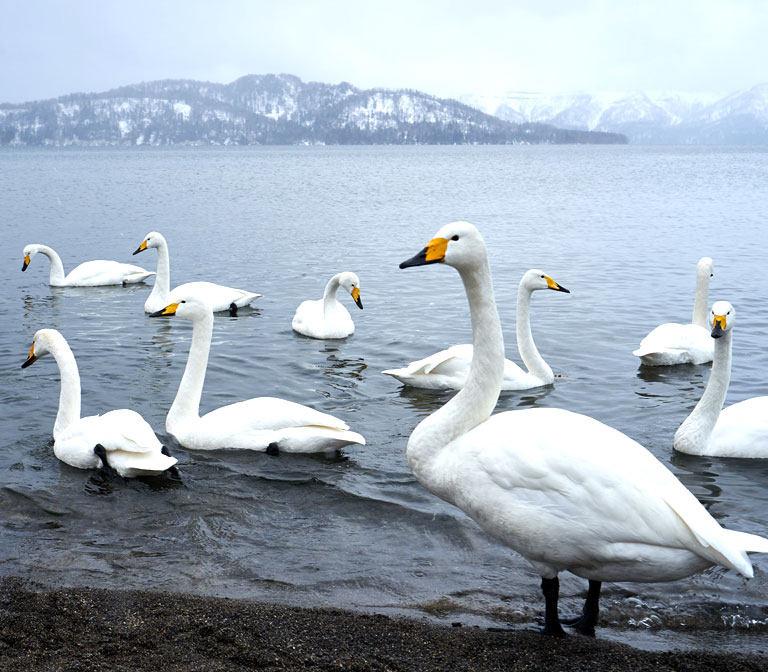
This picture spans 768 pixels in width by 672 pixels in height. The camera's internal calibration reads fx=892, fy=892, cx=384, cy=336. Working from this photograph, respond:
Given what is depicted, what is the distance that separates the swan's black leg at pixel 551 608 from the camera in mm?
5148

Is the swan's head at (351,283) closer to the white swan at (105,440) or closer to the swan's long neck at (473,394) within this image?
the white swan at (105,440)

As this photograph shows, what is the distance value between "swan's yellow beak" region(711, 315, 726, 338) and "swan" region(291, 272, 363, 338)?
21.1 feet

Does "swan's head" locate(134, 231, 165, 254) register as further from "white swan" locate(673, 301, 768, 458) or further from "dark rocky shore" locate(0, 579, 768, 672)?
"dark rocky shore" locate(0, 579, 768, 672)

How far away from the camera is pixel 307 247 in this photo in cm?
2631

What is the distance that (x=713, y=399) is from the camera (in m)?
8.66

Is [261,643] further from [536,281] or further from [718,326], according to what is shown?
[536,281]

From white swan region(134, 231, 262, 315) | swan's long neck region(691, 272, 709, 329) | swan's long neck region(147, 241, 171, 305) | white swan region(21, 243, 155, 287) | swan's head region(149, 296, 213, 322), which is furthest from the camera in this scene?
white swan region(21, 243, 155, 287)

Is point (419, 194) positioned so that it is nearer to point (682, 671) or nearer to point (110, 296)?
point (110, 296)

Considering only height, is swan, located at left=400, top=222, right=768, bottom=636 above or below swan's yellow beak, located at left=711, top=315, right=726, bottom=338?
below

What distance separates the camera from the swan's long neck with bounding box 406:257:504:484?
17.6 feet

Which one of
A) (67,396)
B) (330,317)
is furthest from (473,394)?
(330,317)

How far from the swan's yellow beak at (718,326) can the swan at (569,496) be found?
12.6 feet

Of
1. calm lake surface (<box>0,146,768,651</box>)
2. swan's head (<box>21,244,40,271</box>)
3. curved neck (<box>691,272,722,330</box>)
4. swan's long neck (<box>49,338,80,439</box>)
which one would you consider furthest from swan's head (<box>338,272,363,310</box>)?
swan's head (<box>21,244,40,271</box>)

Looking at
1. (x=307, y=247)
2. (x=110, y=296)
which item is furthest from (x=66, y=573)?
(x=307, y=247)
